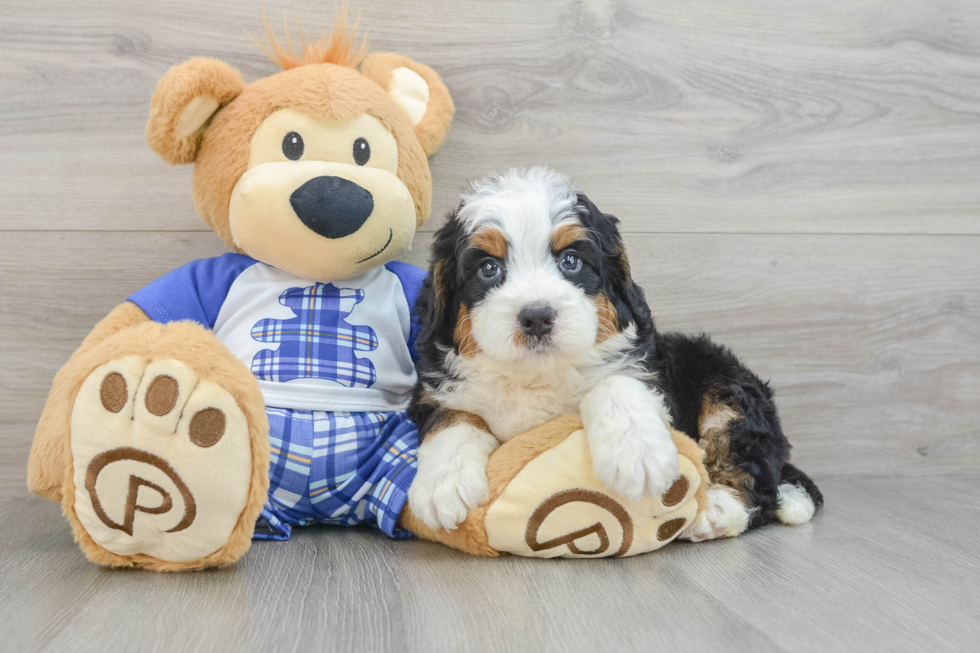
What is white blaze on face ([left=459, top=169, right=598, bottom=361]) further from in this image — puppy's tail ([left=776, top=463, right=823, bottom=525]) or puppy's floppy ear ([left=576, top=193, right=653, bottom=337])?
puppy's tail ([left=776, top=463, right=823, bottom=525])

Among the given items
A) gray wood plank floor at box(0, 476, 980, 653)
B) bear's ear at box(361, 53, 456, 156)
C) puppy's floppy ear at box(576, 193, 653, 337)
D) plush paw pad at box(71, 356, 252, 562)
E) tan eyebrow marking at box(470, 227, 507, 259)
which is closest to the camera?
gray wood plank floor at box(0, 476, 980, 653)

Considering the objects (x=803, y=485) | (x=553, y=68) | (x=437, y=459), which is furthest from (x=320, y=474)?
(x=553, y=68)

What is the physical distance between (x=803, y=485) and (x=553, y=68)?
145 cm

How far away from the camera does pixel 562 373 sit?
1.60 m

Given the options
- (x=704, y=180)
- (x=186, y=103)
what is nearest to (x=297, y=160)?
(x=186, y=103)

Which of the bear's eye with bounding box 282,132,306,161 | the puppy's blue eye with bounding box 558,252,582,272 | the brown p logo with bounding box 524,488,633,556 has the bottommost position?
the brown p logo with bounding box 524,488,633,556

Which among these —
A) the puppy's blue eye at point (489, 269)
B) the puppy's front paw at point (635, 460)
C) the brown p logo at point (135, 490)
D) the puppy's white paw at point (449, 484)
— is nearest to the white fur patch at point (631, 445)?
the puppy's front paw at point (635, 460)

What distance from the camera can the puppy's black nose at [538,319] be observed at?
4.51ft

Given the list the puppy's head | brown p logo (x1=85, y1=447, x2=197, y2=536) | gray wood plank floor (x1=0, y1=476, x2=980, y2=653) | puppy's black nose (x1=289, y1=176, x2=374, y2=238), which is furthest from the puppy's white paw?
puppy's black nose (x1=289, y1=176, x2=374, y2=238)

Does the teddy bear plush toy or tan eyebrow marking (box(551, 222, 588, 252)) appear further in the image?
tan eyebrow marking (box(551, 222, 588, 252))

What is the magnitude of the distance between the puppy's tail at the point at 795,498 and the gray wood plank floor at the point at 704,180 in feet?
0.17

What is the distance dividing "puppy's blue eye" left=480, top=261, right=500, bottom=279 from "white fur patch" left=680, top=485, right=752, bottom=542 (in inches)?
28.6

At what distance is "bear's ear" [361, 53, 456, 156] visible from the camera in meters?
1.92

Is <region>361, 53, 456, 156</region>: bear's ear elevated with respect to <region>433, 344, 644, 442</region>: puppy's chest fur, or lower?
elevated
